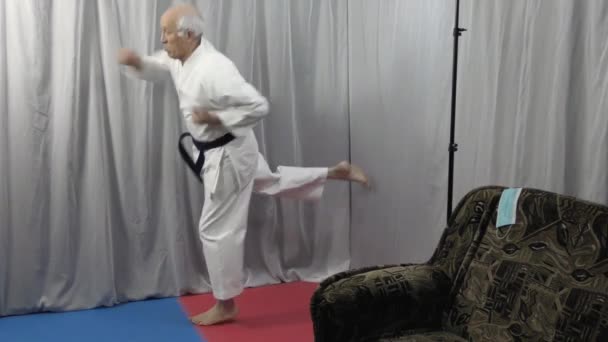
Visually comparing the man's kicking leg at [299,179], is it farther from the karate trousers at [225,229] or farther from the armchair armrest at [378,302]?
the armchair armrest at [378,302]

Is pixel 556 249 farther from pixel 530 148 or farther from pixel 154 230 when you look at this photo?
pixel 154 230

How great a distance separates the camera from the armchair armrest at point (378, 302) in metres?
1.73

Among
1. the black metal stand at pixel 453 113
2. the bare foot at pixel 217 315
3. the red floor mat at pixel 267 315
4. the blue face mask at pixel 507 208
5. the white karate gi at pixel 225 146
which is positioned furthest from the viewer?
the bare foot at pixel 217 315

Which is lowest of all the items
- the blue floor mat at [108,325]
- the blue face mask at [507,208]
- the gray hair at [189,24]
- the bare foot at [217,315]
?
the blue floor mat at [108,325]

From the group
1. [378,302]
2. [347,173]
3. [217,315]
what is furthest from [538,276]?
[217,315]

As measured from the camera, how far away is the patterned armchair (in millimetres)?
1606

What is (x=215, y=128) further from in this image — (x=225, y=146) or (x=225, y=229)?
(x=225, y=229)

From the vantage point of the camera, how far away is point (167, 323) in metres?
2.78

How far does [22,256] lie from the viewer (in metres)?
2.85

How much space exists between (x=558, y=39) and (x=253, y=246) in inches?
79.0

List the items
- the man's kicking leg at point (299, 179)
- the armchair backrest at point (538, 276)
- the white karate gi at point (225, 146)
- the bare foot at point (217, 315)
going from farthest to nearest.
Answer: the man's kicking leg at point (299, 179), the bare foot at point (217, 315), the white karate gi at point (225, 146), the armchair backrest at point (538, 276)

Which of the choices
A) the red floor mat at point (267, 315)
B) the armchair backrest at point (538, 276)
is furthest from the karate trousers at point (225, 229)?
the armchair backrest at point (538, 276)

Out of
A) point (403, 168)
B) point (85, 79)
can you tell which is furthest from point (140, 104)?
point (403, 168)

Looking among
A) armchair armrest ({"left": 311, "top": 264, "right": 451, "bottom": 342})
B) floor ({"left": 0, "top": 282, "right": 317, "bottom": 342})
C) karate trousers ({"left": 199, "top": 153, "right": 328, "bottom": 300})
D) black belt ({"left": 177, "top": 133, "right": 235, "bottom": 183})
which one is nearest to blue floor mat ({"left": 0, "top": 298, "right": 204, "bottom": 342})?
floor ({"left": 0, "top": 282, "right": 317, "bottom": 342})
